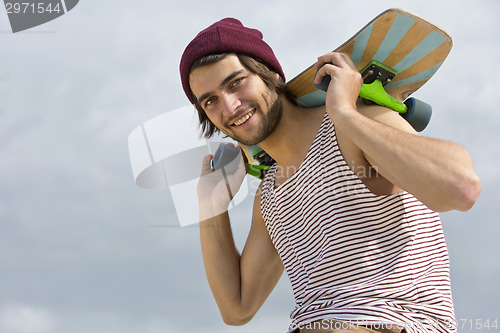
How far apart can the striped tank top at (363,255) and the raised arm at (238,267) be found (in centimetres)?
58

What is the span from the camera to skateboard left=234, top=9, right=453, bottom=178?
8.60ft

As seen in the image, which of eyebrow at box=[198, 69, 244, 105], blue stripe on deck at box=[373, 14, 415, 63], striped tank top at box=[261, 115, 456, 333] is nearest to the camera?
striped tank top at box=[261, 115, 456, 333]

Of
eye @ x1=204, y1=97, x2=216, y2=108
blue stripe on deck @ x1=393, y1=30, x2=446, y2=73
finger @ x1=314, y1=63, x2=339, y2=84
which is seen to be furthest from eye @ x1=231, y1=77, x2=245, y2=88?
blue stripe on deck @ x1=393, y1=30, x2=446, y2=73

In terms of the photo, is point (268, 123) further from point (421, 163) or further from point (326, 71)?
point (421, 163)

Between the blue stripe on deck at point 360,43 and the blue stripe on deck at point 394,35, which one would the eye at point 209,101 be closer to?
the blue stripe on deck at point 360,43

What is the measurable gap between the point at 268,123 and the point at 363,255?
102cm

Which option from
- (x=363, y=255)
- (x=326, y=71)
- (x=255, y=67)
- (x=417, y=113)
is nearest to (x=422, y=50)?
(x=417, y=113)

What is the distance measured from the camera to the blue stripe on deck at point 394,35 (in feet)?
8.53

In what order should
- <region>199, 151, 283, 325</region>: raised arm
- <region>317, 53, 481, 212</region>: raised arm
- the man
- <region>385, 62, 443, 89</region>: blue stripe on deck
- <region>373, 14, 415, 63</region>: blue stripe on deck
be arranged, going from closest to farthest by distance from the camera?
<region>317, 53, 481, 212</region>: raised arm, the man, <region>373, 14, 415, 63</region>: blue stripe on deck, <region>385, 62, 443, 89</region>: blue stripe on deck, <region>199, 151, 283, 325</region>: raised arm

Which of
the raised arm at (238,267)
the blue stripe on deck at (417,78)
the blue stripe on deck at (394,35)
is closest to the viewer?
the blue stripe on deck at (394,35)

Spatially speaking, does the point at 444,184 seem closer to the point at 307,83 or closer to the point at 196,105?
the point at 307,83

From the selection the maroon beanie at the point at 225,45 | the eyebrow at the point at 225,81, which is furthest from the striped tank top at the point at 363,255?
the maroon beanie at the point at 225,45

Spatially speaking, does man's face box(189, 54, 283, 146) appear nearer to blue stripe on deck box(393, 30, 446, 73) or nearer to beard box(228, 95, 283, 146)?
beard box(228, 95, 283, 146)

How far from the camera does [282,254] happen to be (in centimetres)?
294
